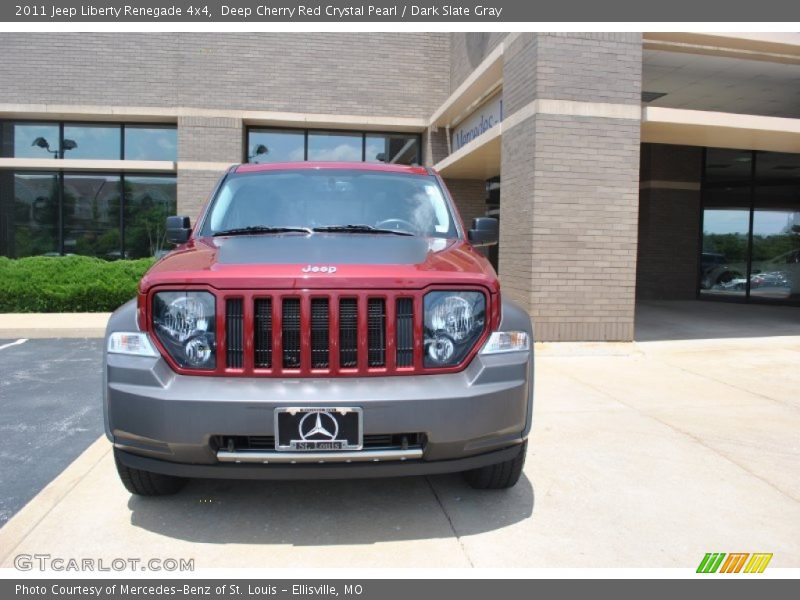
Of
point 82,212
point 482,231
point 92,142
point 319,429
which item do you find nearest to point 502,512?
point 319,429

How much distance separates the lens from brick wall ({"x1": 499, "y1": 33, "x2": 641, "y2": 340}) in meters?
7.87

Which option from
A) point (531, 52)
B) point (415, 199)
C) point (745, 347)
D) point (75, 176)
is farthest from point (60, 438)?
point (75, 176)

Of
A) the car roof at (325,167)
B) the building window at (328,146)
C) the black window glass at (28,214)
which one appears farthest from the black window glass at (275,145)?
the car roof at (325,167)

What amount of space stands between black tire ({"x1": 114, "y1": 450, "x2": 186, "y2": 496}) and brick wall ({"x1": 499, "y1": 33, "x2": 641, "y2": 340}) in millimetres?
5777

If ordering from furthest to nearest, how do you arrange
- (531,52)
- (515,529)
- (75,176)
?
(75,176) → (531,52) → (515,529)

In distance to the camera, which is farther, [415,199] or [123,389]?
[415,199]

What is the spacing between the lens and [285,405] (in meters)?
2.56

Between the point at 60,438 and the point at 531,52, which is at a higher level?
the point at 531,52

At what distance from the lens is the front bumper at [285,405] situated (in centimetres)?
257

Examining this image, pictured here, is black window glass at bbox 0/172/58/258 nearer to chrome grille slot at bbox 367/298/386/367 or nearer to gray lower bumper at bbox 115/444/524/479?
gray lower bumper at bbox 115/444/524/479

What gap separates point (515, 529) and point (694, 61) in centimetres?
960

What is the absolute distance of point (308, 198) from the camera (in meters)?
3.96

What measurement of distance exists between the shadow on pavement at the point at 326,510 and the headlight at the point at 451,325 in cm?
88

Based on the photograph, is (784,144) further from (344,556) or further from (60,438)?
(60,438)
